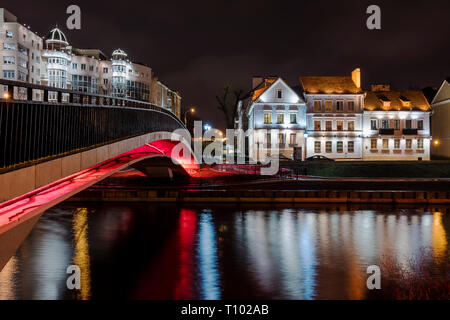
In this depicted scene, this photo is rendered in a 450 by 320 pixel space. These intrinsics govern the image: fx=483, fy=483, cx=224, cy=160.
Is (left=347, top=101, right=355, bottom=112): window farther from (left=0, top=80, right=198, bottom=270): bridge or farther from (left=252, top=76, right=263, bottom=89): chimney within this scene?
(left=0, top=80, right=198, bottom=270): bridge

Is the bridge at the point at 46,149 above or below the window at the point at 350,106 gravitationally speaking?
below

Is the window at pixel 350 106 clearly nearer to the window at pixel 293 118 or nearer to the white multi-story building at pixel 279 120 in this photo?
the white multi-story building at pixel 279 120

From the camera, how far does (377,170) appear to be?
5497 centimetres

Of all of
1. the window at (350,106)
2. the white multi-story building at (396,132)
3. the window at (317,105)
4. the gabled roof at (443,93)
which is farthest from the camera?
the white multi-story building at (396,132)

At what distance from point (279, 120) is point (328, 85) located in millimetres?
9497

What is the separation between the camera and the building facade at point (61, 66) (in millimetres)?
83438

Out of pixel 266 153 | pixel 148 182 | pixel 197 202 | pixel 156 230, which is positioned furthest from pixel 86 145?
pixel 266 153

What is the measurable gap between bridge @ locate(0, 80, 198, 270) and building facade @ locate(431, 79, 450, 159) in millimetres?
62324

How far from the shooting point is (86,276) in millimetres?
19391

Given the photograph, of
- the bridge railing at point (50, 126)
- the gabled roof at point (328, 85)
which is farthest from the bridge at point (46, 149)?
the gabled roof at point (328, 85)

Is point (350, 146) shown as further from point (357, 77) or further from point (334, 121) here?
point (357, 77)

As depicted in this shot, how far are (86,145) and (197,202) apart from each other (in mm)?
22136

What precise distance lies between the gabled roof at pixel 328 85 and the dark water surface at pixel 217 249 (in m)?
38.3

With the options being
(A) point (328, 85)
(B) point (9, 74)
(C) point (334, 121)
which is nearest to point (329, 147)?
(C) point (334, 121)
